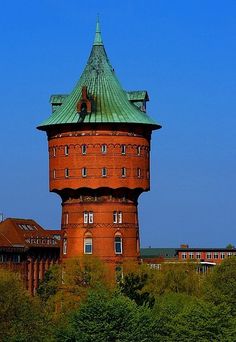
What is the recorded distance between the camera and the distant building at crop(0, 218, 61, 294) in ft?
453

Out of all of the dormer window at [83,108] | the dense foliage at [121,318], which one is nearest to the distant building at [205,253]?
the dormer window at [83,108]

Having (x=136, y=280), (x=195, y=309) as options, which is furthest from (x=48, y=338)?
(x=136, y=280)

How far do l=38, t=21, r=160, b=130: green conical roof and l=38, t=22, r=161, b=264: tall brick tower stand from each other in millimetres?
79

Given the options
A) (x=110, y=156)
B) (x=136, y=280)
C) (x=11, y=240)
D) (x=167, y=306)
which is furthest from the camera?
(x=11, y=240)

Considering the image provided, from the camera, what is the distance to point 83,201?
10744cm

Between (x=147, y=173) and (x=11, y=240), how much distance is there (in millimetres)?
37425

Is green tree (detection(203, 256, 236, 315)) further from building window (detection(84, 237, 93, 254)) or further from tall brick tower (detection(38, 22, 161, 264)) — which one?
building window (detection(84, 237, 93, 254))

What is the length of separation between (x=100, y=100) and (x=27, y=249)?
36357mm

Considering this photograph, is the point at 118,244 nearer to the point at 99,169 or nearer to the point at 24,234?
the point at 99,169

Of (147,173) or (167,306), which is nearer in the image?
(167,306)

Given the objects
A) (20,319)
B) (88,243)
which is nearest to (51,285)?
(88,243)

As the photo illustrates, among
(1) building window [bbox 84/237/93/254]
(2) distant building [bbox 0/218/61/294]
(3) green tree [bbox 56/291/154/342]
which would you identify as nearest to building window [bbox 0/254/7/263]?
(2) distant building [bbox 0/218/61/294]

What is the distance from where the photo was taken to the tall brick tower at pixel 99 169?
10650cm

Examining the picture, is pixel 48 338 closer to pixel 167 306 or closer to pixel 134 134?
pixel 167 306
